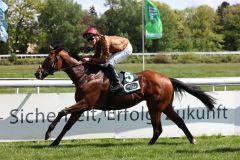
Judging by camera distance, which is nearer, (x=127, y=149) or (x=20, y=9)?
(x=127, y=149)

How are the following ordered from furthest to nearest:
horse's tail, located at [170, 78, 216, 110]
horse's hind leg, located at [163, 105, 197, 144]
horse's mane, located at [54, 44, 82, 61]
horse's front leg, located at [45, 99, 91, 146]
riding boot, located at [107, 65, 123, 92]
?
horse's tail, located at [170, 78, 216, 110]
horse's hind leg, located at [163, 105, 197, 144]
horse's mane, located at [54, 44, 82, 61]
riding boot, located at [107, 65, 123, 92]
horse's front leg, located at [45, 99, 91, 146]

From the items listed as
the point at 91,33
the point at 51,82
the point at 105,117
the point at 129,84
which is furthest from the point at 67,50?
the point at 105,117

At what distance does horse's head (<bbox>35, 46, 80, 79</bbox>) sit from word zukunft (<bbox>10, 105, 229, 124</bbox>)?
97 cm

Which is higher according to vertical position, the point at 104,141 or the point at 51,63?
the point at 51,63

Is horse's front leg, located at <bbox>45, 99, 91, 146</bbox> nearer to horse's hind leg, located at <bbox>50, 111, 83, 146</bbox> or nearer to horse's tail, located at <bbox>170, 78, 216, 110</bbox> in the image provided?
horse's hind leg, located at <bbox>50, 111, 83, 146</bbox>

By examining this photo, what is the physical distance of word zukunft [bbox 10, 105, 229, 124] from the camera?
911 centimetres

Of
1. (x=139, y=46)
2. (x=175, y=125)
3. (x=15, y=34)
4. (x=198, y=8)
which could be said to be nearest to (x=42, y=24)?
(x=15, y=34)

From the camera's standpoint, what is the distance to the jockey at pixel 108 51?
8438mm

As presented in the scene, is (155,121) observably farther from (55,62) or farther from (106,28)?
(106,28)

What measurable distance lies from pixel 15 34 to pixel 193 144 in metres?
53.4

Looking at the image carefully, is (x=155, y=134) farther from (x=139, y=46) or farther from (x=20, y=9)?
(x=139, y=46)

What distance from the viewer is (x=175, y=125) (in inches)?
377

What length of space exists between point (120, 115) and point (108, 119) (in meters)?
0.22

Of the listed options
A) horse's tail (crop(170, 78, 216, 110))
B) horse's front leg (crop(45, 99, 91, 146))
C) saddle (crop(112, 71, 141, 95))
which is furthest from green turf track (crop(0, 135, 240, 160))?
saddle (crop(112, 71, 141, 95))
